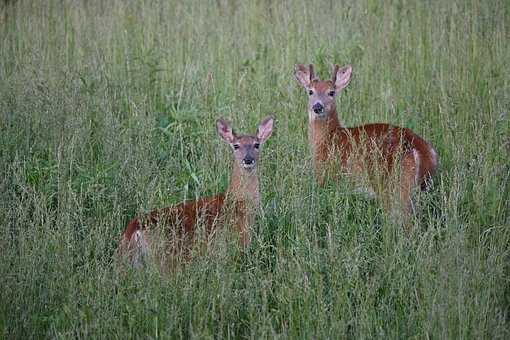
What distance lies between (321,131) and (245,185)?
→ 1220 mm

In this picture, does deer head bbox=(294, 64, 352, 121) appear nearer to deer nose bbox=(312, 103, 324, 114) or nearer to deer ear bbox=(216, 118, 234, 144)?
deer nose bbox=(312, 103, 324, 114)

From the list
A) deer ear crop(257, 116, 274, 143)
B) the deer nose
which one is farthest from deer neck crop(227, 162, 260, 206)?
the deer nose

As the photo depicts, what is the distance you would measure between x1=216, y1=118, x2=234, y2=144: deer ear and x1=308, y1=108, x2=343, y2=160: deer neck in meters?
0.88

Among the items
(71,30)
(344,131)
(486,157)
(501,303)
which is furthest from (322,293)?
(71,30)

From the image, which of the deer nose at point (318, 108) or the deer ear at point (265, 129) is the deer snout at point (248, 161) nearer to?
the deer ear at point (265, 129)

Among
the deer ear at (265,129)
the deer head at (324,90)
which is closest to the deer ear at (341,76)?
the deer head at (324,90)

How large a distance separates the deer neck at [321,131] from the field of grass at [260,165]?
0.54ft

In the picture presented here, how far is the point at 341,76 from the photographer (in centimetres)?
673

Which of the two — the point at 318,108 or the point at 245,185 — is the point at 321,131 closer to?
the point at 318,108

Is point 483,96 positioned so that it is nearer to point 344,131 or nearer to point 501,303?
point 344,131

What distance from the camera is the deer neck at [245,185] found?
5.50 metres

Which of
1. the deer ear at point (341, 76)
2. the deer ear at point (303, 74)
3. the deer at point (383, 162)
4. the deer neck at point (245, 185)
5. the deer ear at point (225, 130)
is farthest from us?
the deer ear at point (303, 74)

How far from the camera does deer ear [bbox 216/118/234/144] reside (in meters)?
5.79

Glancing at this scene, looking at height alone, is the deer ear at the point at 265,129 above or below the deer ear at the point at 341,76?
below
